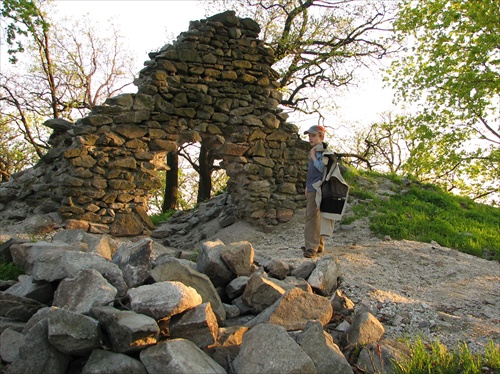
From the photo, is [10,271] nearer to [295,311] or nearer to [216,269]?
[216,269]

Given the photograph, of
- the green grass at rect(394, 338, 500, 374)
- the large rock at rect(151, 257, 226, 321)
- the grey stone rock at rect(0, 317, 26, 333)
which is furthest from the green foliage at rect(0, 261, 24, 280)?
the green grass at rect(394, 338, 500, 374)

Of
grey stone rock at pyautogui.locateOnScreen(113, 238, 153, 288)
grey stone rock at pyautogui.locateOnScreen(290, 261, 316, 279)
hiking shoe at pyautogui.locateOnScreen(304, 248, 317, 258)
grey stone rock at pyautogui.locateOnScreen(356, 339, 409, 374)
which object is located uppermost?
grey stone rock at pyautogui.locateOnScreen(113, 238, 153, 288)

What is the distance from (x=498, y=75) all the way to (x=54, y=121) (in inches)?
551

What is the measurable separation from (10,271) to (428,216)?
7103mm

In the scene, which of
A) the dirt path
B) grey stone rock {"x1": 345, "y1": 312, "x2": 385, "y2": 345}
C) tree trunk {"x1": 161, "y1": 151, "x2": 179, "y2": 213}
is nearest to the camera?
grey stone rock {"x1": 345, "y1": 312, "x2": 385, "y2": 345}

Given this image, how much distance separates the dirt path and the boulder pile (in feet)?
1.58

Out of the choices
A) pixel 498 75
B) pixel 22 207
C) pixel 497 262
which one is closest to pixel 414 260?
pixel 497 262

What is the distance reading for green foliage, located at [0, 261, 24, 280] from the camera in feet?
13.6

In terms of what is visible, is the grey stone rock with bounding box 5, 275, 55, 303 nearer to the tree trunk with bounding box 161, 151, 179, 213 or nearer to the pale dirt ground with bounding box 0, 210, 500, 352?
the pale dirt ground with bounding box 0, 210, 500, 352

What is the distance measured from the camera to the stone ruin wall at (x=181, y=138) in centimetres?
713

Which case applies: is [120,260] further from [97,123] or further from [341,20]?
[341,20]

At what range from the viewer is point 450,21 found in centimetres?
1437

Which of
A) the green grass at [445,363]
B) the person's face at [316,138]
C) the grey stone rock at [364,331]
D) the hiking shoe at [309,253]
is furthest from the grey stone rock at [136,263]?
the person's face at [316,138]

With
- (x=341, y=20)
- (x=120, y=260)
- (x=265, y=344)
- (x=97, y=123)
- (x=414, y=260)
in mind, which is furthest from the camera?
(x=341, y=20)
